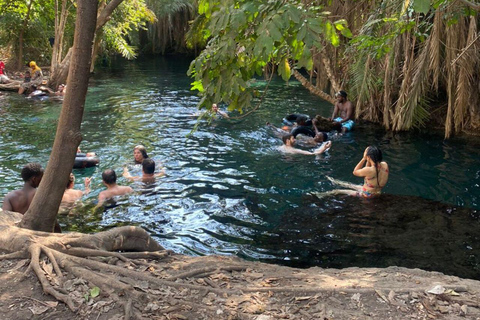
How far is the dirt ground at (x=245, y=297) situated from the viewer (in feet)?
12.2

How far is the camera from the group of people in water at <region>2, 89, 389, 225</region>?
A: 6.47 meters

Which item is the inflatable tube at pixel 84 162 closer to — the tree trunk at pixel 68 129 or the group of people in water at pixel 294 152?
the group of people in water at pixel 294 152

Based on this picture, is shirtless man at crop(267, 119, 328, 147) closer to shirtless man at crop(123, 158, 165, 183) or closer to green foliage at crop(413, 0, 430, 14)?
shirtless man at crop(123, 158, 165, 183)

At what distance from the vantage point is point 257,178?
1028cm

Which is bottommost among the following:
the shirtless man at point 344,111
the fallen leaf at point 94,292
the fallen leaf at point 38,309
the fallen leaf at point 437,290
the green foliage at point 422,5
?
the fallen leaf at point 38,309

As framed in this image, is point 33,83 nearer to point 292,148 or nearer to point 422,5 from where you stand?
point 292,148

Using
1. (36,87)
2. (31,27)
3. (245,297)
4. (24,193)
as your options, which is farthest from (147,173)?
(31,27)

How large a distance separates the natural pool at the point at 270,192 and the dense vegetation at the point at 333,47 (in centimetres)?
125

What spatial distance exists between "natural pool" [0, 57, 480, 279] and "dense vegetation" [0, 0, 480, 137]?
1.25 meters

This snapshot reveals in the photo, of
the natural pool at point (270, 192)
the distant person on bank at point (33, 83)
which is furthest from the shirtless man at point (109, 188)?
the distant person on bank at point (33, 83)

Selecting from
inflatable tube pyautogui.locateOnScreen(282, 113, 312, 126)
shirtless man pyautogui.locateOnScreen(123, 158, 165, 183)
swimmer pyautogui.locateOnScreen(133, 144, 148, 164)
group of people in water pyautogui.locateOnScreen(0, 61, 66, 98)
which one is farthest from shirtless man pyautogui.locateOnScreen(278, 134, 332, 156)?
group of people in water pyautogui.locateOnScreen(0, 61, 66, 98)

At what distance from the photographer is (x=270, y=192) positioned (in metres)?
9.40

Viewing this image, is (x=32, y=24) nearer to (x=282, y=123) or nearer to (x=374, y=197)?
(x=282, y=123)

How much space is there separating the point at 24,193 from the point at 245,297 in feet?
13.3
